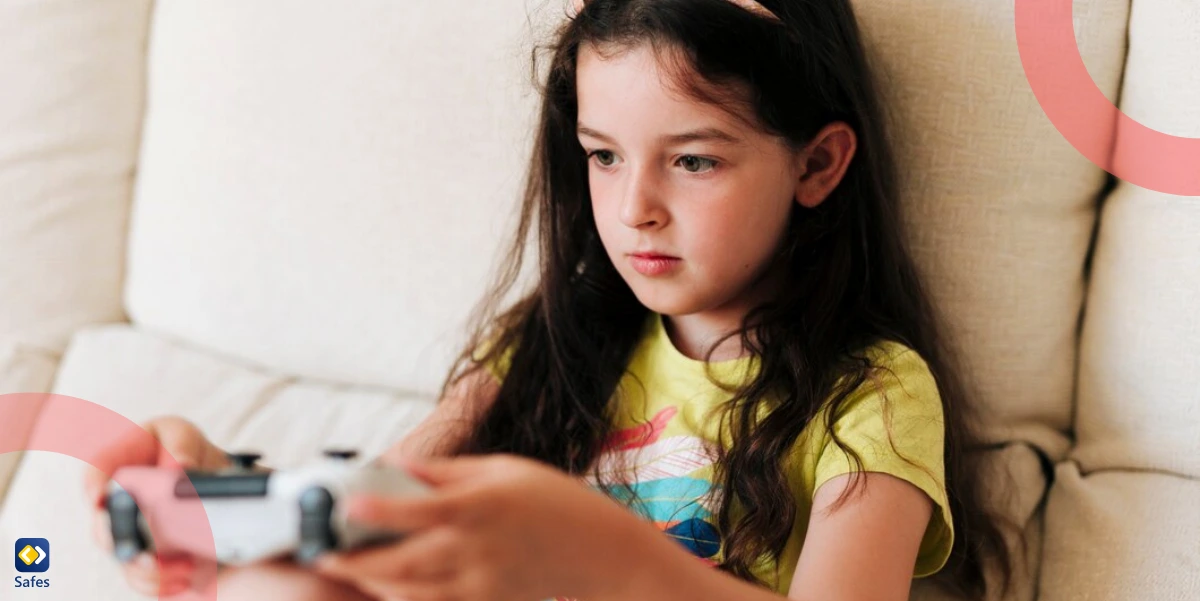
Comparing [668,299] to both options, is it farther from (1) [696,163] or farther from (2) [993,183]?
(2) [993,183]

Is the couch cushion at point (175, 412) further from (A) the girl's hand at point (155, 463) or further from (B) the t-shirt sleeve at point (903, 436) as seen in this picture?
(B) the t-shirt sleeve at point (903, 436)

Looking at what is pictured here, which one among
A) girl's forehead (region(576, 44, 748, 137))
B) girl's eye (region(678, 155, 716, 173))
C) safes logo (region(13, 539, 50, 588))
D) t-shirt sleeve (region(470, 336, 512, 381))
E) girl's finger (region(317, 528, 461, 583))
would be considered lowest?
safes logo (region(13, 539, 50, 588))

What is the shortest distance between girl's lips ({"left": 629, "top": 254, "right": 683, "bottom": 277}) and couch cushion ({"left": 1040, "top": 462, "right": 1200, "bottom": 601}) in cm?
39

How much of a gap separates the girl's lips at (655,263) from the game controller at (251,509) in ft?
1.19

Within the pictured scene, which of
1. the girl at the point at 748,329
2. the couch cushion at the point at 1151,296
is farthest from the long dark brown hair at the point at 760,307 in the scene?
the couch cushion at the point at 1151,296

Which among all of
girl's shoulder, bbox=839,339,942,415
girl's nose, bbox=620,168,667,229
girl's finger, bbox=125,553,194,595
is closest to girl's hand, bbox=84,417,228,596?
girl's finger, bbox=125,553,194,595

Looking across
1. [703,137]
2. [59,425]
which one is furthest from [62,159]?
[703,137]

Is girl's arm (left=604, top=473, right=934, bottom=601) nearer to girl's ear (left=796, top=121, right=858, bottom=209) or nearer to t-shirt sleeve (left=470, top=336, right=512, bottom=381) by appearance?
girl's ear (left=796, top=121, right=858, bottom=209)

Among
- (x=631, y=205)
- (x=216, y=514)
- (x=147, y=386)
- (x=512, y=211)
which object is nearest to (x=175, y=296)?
(x=147, y=386)

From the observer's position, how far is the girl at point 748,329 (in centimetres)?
78

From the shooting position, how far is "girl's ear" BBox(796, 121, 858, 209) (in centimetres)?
89

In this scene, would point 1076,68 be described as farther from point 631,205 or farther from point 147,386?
point 147,386

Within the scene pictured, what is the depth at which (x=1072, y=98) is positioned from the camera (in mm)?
908

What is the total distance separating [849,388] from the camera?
822 mm
